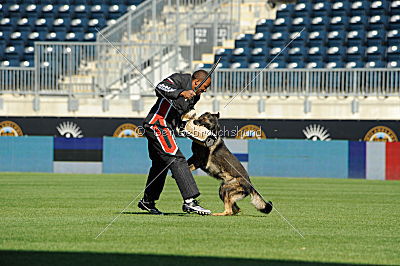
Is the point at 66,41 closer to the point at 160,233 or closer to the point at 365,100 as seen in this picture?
the point at 365,100

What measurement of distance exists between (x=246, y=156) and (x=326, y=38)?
646cm

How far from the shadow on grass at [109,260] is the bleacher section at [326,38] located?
2023 cm

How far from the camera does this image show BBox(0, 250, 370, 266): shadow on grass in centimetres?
680

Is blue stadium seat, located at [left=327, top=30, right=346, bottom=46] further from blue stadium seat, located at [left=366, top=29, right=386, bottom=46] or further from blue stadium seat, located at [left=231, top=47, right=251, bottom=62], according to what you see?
blue stadium seat, located at [left=231, top=47, right=251, bottom=62]

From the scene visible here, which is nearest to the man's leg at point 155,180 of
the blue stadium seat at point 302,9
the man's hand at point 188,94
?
the man's hand at point 188,94

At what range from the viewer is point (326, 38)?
1104 inches

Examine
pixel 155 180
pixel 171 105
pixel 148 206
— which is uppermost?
pixel 171 105

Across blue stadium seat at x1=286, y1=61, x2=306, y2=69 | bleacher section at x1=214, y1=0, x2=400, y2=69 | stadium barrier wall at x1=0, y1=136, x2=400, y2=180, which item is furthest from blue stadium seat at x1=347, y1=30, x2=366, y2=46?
stadium barrier wall at x1=0, y1=136, x2=400, y2=180

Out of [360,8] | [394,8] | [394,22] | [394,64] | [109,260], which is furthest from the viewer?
[360,8]

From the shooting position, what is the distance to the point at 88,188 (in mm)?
17188

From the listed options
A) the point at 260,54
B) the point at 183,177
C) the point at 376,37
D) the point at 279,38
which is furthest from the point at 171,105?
the point at 279,38

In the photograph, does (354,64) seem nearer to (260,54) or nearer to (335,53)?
(335,53)

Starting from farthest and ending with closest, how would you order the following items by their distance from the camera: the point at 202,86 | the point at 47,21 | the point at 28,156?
the point at 47,21 < the point at 28,156 < the point at 202,86

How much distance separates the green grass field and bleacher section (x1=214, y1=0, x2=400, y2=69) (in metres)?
11.7
